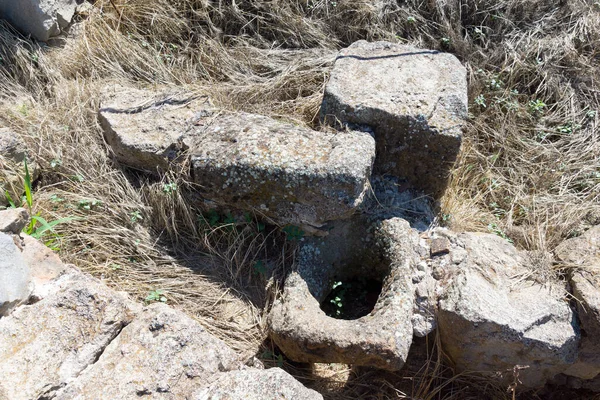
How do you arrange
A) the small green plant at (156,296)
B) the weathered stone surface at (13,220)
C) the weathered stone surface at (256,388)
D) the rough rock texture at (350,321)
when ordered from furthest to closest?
the small green plant at (156,296) < the rough rock texture at (350,321) < the weathered stone surface at (13,220) < the weathered stone surface at (256,388)

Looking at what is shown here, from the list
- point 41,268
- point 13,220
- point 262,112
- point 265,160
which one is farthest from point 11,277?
point 262,112

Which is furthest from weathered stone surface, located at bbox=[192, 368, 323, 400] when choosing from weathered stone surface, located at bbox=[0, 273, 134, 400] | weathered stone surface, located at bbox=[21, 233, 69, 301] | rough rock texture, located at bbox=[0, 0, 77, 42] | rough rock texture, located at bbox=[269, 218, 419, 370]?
rough rock texture, located at bbox=[0, 0, 77, 42]

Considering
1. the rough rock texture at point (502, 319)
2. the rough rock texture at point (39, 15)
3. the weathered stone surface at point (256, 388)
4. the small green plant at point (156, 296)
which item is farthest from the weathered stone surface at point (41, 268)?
the rough rock texture at point (39, 15)

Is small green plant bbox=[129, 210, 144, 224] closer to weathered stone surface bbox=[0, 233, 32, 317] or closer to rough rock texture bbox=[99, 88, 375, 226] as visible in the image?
rough rock texture bbox=[99, 88, 375, 226]

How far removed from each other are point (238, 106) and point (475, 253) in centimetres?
181

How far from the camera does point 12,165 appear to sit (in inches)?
123

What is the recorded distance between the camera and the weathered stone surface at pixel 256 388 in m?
1.82

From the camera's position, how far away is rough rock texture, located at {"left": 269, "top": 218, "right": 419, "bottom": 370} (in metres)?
2.41

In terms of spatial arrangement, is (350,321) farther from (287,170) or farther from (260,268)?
(287,170)

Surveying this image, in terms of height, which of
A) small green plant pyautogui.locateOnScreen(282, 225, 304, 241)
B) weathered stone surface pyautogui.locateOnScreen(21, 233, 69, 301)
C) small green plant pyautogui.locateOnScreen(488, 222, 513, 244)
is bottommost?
small green plant pyautogui.locateOnScreen(488, 222, 513, 244)

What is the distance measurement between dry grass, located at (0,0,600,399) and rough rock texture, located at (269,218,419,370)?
8.4 inches

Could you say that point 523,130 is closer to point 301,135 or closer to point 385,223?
point 385,223

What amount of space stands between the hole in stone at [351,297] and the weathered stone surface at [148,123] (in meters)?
1.15

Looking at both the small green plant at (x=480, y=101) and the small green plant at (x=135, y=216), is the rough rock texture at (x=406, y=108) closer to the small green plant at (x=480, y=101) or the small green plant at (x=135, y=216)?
the small green plant at (x=480, y=101)
